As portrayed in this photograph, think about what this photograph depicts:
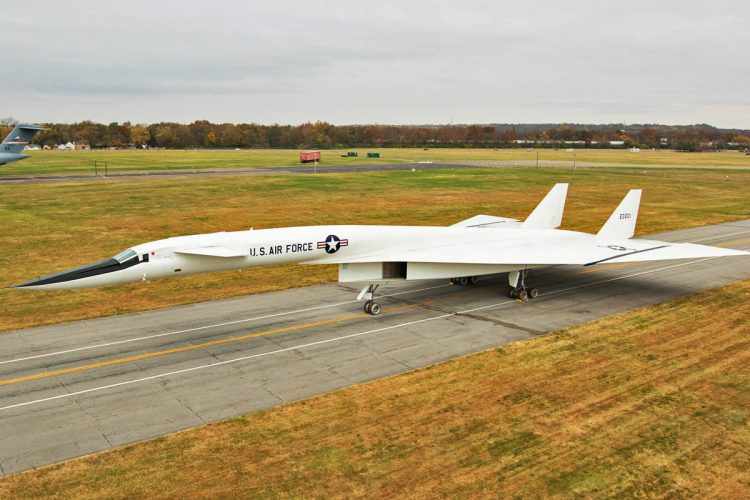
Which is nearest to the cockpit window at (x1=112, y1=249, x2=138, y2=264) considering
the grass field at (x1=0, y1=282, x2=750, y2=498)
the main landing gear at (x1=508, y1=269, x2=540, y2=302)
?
the grass field at (x1=0, y1=282, x2=750, y2=498)

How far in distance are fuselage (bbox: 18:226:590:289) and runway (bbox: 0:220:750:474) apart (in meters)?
2.14

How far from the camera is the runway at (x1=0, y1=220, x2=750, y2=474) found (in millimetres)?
12352

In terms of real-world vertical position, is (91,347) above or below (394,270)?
below

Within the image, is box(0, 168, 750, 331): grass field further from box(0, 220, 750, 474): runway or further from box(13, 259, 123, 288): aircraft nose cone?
box(13, 259, 123, 288): aircraft nose cone

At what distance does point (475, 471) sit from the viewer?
34.1ft

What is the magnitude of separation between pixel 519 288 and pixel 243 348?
34.2 feet

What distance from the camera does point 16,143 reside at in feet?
242

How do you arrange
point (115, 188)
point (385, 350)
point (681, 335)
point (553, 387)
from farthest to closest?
point (115, 188), point (681, 335), point (385, 350), point (553, 387)

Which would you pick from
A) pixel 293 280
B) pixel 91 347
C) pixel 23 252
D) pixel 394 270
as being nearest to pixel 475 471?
pixel 394 270

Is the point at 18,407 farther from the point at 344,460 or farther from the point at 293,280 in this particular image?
the point at 293,280

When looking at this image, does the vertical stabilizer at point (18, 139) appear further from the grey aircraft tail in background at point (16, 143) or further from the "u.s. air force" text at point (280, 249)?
the "u.s. air force" text at point (280, 249)

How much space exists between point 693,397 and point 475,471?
6.30 meters

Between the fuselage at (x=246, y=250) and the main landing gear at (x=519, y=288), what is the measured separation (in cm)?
45

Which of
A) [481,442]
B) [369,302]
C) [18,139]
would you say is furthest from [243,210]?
[18,139]
